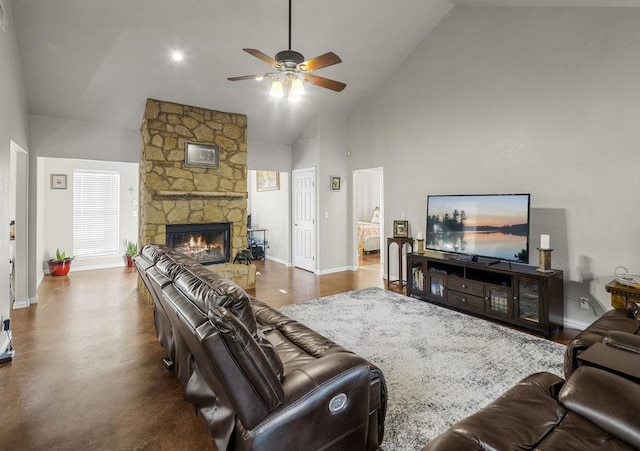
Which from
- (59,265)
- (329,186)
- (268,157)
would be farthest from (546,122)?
(59,265)

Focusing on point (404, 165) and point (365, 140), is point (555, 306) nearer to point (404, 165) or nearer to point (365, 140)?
point (404, 165)

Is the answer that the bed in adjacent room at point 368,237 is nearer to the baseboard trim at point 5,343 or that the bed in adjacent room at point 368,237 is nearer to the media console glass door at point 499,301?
the media console glass door at point 499,301

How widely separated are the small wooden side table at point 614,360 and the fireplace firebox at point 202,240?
5.08m

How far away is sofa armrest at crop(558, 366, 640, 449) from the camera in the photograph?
1218mm

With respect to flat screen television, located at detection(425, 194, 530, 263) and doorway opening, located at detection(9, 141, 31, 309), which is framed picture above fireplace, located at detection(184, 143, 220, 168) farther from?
flat screen television, located at detection(425, 194, 530, 263)

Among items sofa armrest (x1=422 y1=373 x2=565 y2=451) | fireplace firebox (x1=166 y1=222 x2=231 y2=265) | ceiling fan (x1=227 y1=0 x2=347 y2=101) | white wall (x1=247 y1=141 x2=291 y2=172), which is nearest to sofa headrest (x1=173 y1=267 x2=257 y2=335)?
sofa armrest (x1=422 y1=373 x2=565 y2=451)

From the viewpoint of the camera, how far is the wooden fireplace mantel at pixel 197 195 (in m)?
5.03

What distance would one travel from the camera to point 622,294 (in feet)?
9.59

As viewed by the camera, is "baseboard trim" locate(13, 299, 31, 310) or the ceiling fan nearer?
the ceiling fan

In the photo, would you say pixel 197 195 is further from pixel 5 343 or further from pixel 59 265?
pixel 59 265

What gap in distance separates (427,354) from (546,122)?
9.83 ft

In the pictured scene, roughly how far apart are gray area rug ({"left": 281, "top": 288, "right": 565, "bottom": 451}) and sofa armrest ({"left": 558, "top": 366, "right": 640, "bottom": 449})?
2.78ft

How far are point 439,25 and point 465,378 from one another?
4765 mm

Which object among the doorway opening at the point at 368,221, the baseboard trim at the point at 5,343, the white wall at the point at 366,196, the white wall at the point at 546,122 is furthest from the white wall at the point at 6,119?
the white wall at the point at 366,196
